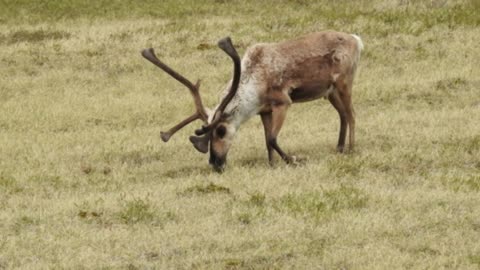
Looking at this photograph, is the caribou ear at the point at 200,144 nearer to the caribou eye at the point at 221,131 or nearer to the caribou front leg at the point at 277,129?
the caribou eye at the point at 221,131

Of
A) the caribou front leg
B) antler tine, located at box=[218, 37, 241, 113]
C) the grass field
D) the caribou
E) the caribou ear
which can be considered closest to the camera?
the grass field

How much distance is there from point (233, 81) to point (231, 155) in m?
1.88

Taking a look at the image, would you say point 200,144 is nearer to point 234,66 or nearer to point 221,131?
point 221,131

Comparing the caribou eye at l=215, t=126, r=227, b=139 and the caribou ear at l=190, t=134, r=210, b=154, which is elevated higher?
the caribou eye at l=215, t=126, r=227, b=139

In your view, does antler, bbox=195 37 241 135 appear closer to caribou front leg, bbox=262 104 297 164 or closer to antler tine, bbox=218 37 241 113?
antler tine, bbox=218 37 241 113

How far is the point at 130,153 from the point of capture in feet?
57.1

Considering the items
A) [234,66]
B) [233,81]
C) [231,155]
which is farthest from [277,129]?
[231,155]

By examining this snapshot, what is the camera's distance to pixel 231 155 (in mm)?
17109

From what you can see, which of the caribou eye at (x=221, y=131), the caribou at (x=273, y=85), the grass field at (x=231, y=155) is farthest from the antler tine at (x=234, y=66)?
the grass field at (x=231, y=155)

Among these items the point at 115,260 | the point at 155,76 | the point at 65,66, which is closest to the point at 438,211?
the point at 115,260

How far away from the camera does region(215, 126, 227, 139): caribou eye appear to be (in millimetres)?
15672

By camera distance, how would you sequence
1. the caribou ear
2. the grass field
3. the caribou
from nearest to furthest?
the grass field < the caribou ear < the caribou

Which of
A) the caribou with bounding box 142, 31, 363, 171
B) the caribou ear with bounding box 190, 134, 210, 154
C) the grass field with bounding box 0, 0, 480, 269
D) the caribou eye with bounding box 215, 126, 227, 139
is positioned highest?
the caribou with bounding box 142, 31, 363, 171

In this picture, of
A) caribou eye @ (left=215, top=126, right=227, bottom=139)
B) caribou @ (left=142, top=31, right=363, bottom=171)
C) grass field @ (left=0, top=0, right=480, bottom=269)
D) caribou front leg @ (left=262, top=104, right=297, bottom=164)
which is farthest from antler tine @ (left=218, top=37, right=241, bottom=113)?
grass field @ (left=0, top=0, right=480, bottom=269)
